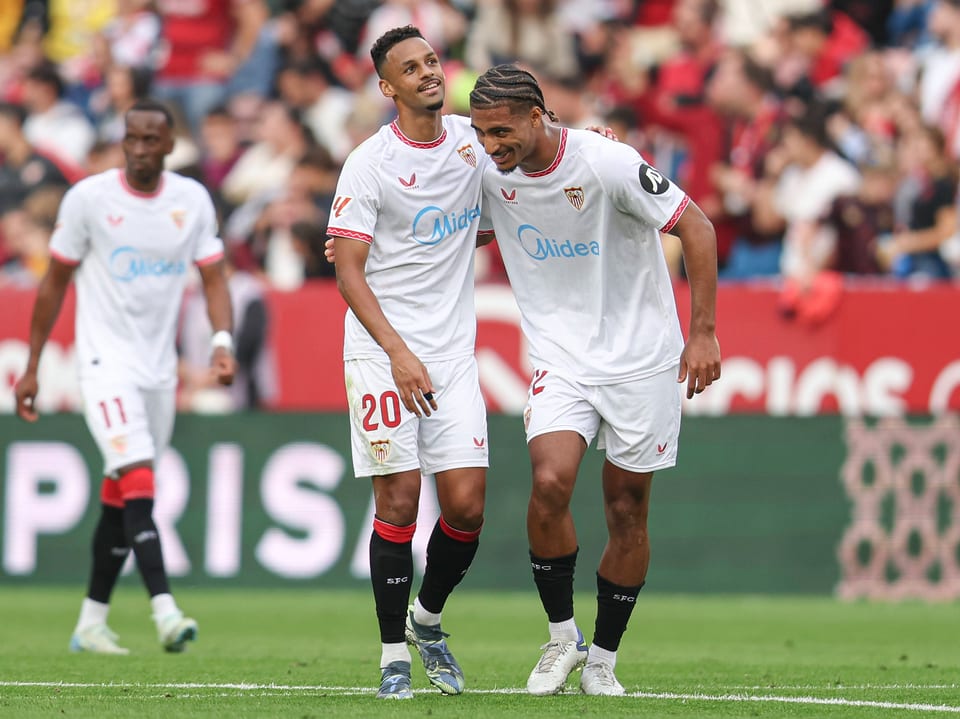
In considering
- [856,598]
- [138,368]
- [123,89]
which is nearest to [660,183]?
[138,368]

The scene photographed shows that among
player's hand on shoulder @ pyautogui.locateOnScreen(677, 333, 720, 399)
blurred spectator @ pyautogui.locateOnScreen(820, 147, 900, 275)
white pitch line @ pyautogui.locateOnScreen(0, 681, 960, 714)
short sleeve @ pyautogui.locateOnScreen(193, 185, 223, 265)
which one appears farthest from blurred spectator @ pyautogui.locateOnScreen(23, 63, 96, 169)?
player's hand on shoulder @ pyautogui.locateOnScreen(677, 333, 720, 399)

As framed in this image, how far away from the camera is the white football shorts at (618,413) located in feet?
24.5

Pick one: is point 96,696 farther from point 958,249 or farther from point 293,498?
point 958,249

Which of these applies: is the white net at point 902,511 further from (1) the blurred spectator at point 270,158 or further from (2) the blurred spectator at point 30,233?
(2) the blurred spectator at point 30,233

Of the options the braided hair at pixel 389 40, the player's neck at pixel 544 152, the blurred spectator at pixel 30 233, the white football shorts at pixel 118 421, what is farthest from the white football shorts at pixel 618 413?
the blurred spectator at pixel 30 233

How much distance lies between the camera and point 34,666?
344 inches

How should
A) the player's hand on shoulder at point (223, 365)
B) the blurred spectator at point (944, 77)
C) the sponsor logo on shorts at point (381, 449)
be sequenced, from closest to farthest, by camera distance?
the sponsor logo on shorts at point (381, 449) → the player's hand on shoulder at point (223, 365) → the blurred spectator at point (944, 77)

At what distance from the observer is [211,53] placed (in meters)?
19.1

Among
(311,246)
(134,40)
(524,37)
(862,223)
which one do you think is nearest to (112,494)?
(311,246)

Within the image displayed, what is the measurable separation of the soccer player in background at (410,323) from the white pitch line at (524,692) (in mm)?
384

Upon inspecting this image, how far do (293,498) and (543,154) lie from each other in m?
6.75

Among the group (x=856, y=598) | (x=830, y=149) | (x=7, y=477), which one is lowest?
(x=856, y=598)

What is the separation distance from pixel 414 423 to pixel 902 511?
22.6 feet

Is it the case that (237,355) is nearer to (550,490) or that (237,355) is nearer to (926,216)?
(926,216)
